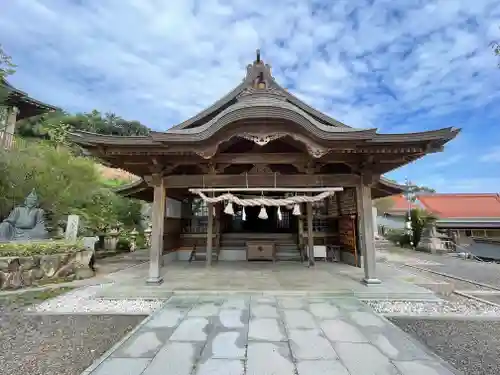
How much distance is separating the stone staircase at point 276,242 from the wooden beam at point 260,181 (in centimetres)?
Answer: 384

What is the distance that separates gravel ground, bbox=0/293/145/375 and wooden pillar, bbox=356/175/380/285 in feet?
15.9

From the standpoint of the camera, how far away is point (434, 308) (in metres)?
4.96

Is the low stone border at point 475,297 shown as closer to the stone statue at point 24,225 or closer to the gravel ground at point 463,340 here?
the gravel ground at point 463,340

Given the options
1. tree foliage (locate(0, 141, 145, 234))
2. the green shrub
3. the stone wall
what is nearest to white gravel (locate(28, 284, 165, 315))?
the stone wall

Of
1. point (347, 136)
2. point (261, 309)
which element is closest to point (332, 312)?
point (261, 309)

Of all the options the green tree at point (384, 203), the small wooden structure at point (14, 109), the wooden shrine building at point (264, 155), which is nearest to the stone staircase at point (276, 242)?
the wooden shrine building at point (264, 155)

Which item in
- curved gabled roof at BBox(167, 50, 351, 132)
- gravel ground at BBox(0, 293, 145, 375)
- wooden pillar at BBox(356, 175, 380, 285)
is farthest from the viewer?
curved gabled roof at BBox(167, 50, 351, 132)

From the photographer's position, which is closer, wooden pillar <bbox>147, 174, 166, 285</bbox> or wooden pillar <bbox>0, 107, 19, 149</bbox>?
wooden pillar <bbox>147, 174, 166, 285</bbox>

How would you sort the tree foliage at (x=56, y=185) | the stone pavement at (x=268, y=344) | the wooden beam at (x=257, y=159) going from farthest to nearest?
the tree foliage at (x=56, y=185) → the wooden beam at (x=257, y=159) → the stone pavement at (x=268, y=344)

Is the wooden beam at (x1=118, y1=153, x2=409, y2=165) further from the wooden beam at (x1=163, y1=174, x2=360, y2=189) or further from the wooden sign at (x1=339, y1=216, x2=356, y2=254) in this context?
the wooden sign at (x1=339, y1=216, x2=356, y2=254)

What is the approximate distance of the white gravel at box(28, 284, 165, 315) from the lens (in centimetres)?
480

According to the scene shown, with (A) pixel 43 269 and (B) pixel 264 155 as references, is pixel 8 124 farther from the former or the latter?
(B) pixel 264 155

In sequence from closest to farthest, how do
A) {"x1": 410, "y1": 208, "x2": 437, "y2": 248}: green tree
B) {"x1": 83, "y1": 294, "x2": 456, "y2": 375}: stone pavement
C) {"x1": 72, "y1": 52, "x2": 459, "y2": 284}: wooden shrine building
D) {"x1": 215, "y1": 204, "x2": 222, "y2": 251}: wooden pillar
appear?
{"x1": 83, "y1": 294, "x2": 456, "y2": 375}: stone pavement < {"x1": 72, "y1": 52, "x2": 459, "y2": 284}: wooden shrine building < {"x1": 215, "y1": 204, "x2": 222, "y2": 251}: wooden pillar < {"x1": 410, "y1": 208, "x2": 437, "y2": 248}: green tree

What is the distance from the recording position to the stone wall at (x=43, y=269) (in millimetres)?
6289
